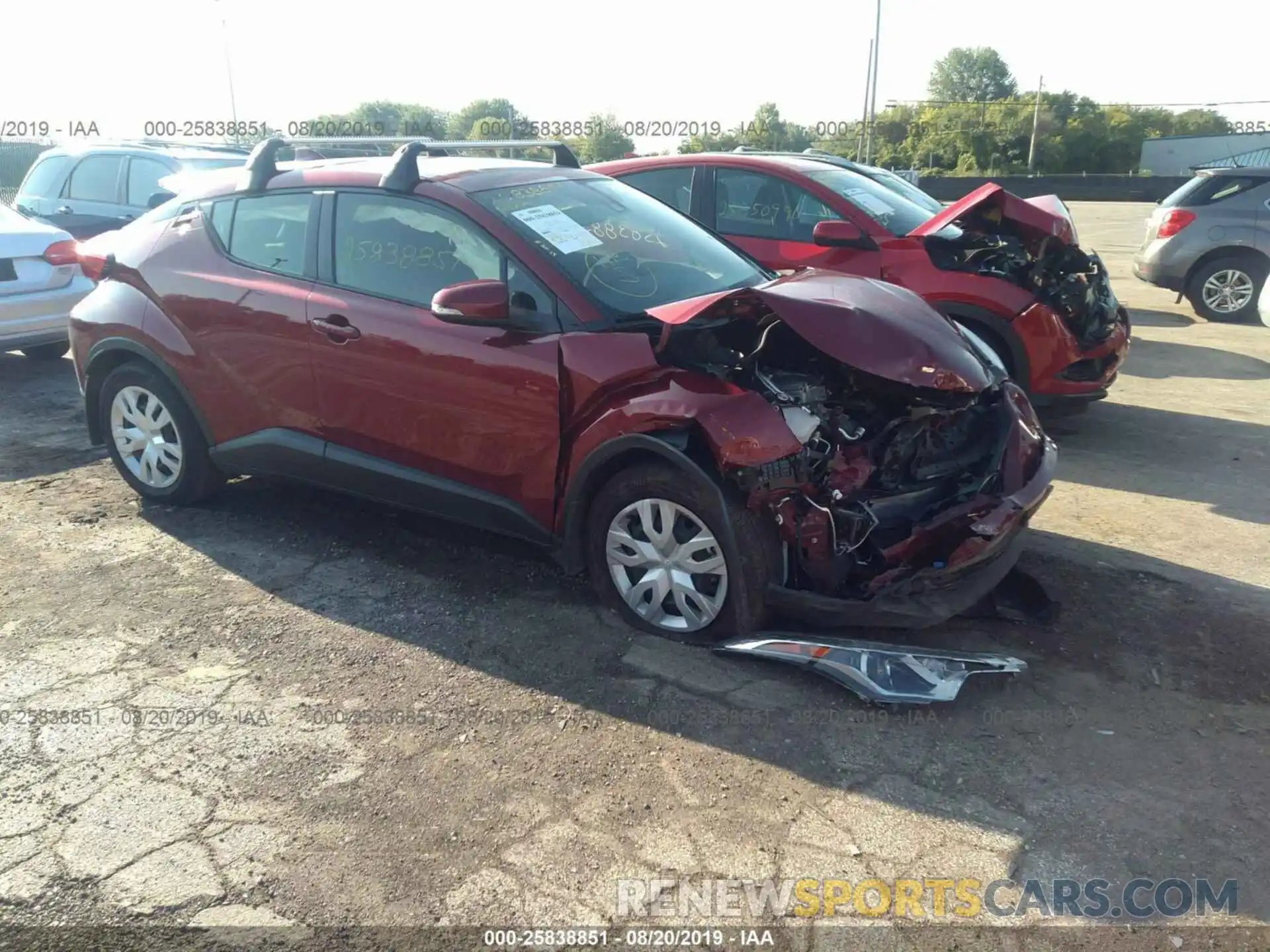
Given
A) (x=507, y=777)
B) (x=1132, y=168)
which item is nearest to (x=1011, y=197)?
(x=507, y=777)

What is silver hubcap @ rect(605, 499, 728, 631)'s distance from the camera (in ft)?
12.4

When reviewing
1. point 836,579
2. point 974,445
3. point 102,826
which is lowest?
point 102,826

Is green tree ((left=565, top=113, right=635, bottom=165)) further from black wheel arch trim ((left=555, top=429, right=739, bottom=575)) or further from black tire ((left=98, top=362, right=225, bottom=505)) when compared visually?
black wheel arch trim ((left=555, top=429, right=739, bottom=575))

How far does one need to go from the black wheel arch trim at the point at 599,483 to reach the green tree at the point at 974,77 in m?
96.4

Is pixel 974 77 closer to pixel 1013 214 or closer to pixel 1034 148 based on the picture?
pixel 1034 148

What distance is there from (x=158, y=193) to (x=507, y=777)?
8795 millimetres

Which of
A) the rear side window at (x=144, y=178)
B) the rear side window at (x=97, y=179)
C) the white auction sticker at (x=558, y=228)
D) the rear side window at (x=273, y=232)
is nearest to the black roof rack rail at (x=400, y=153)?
the rear side window at (x=273, y=232)

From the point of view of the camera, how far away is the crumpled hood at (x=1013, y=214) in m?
6.20

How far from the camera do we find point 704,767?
10.6 feet

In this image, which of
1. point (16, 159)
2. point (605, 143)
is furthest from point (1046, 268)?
point (16, 159)

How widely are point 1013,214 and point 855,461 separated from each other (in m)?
3.27

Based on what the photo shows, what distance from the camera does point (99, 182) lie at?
34.7 ft

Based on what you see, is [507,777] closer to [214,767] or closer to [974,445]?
[214,767]

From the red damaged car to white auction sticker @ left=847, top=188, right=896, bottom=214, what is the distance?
92.5 inches
